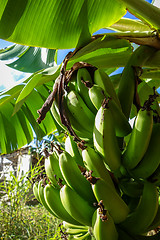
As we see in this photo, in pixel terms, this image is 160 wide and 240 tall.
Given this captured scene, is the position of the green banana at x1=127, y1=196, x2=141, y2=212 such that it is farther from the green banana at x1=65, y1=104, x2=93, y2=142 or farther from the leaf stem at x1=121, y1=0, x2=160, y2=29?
the leaf stem at x1=121, y1=0, x2=160, y2=29

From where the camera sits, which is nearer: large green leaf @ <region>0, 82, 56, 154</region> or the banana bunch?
the banana bunch

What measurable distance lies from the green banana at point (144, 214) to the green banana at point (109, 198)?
0.05 meters

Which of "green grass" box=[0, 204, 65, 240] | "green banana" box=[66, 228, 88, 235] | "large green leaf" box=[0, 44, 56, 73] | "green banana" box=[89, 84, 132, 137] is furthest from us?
"green grass" box=[0, 204, 65, 240]

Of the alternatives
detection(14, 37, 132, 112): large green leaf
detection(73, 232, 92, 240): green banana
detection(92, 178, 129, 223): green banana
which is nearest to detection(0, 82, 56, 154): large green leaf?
detection(14, 37, 132, 112): large green leaf

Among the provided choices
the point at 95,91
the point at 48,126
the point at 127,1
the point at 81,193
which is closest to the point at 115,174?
the point at 81,193

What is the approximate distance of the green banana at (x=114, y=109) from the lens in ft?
2.03

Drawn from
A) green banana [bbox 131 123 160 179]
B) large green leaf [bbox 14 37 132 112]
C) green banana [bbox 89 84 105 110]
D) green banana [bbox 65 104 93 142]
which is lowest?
green banana [bbox 131 123 160 179]

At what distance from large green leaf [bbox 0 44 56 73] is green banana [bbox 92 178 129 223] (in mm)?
939

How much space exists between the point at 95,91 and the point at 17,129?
914mm

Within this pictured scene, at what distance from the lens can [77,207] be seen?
578 millimetres

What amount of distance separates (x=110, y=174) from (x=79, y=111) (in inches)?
7.5

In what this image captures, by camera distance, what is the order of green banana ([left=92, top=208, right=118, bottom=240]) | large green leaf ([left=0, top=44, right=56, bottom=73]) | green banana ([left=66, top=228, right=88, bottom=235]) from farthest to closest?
large green leaf ([left=0, top=44, right=56, bottom=73]) < green banana ([left=66, top=228, right=88, bottom=235]) < green banana ([left=92, top=208, right=118, bottom=240])

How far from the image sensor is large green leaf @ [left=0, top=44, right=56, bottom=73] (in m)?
1.35

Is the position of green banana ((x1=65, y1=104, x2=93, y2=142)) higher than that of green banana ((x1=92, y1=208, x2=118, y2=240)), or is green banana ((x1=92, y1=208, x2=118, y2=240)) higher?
green banana ((x1=65, y1=104, x2=93, y2=142))
